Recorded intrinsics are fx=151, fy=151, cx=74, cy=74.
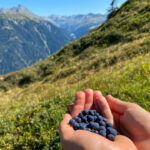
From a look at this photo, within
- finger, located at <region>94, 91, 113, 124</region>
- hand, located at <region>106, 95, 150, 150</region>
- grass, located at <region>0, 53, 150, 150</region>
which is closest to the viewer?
hand, located at <region>106, 95, 150, 150</region>

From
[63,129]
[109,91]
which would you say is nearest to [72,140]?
[63,129]

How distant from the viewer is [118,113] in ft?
8.31

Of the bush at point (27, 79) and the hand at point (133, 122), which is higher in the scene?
the hand at point (133, 122)

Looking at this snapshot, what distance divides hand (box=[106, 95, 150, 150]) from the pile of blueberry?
32cm

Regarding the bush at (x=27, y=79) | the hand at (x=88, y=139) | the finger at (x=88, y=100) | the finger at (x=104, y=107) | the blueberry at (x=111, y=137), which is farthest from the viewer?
the bush at (x=27, y=79)

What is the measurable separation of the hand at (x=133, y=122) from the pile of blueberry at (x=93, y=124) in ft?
1.04

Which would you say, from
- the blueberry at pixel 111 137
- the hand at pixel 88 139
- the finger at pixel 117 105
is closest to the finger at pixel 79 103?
the hand at pixel 88 139

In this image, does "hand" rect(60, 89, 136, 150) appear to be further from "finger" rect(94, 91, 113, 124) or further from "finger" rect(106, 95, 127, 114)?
"finger" rect(106, 95, 127, 114)

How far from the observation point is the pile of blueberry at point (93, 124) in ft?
6.29

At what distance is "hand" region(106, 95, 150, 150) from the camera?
201 centimetres

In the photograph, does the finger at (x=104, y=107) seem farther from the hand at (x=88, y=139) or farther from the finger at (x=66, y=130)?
the finger at (x=66, y=130)

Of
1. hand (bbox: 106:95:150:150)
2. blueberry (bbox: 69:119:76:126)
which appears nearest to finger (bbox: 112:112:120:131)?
hand (bbox: 106:95:150:150)

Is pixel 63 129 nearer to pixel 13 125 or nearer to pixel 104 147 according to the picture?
pixel 104 147

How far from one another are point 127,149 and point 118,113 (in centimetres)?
93
